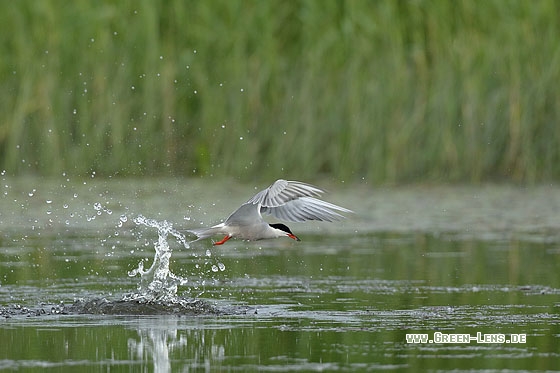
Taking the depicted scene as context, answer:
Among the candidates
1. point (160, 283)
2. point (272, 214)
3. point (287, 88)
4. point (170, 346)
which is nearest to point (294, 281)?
point (272, 214)

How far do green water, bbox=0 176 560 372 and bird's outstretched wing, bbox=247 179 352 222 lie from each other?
0.56 metres

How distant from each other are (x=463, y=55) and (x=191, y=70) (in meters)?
3.31

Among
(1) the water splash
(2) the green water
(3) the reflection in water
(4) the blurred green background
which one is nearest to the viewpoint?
(3) the reflection in water

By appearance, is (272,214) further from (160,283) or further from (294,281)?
(294,281)

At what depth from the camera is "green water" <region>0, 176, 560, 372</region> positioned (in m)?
6.40

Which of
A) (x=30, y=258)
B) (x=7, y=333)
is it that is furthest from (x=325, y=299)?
(x=30, y=258)

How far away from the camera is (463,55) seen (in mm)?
15305

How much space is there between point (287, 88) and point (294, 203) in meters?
7.50

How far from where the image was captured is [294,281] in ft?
31.2

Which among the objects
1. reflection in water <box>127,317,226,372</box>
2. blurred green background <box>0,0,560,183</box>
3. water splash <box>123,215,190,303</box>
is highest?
blurred green background <box>0,0,560,183</box>

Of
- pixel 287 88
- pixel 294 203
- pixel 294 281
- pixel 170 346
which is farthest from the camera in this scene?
pixel 287 88

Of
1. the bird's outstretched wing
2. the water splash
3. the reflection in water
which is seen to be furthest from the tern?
the reflection in water

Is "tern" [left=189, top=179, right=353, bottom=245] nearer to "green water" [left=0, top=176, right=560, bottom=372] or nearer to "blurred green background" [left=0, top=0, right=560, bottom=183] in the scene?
"green water" [left=0, top=176, right=560, bottom=372]

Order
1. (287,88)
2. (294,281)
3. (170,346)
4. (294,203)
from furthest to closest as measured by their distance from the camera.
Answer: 1. (287,88)
2. (294,281)
3. (294,203)
4. (170,346)
